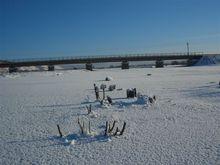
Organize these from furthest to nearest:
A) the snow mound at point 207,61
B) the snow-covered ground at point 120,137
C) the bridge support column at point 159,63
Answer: the bridge support column at point 159,63 < the snow mound at point 207,61 < the snow-covered ground at point 120,137

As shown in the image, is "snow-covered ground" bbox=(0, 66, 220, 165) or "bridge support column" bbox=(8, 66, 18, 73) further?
"bridge support column" bbox=(8, 66, 18, 73)

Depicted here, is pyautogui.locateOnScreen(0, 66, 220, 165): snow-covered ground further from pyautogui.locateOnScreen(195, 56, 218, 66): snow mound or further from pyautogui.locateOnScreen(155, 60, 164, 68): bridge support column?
pyautogui.locateOnScreen(155, 60, 164, 68): bridge support column

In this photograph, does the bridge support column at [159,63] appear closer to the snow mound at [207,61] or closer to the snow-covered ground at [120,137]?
the snow mound at [207,61]

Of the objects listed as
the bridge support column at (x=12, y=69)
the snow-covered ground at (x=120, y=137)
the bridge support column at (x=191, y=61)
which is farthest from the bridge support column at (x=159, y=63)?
the snow-covered ground at (x=120, y=137)

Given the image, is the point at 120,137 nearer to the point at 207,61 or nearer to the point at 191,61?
the point at 207,61

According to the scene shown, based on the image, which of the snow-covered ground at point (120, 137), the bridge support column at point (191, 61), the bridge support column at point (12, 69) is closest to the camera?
the snow-covered ground at point (120, 137)

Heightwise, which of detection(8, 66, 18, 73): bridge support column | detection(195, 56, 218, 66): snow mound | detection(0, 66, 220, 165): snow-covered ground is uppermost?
detection(195, 56, 218, 66): snow mound

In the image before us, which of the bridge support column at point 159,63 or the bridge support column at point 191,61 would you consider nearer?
the bridge support column at point 159,63

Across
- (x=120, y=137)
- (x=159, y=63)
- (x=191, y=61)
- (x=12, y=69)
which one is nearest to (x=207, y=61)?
(x=191, y=61)

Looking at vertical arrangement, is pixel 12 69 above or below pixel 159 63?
below

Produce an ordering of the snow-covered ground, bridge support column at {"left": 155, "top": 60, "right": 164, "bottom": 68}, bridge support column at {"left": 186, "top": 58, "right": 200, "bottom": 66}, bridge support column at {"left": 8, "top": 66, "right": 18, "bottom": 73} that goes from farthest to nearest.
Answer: bridge support column at {"left": 186, "top": 58, "right": 200, "bottom": 66} → bridge support column at {"left": 155, "top": 60, "right": 164, "bottom": 68} → bridge support column at {"left": 8, "top": 66, "right": 18, "bottom": 73} → the snow-covered ground

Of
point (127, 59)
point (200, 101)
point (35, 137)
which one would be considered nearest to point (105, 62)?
point (127, 59)

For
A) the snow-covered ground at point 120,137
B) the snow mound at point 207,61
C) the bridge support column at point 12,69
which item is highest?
the snow mound at point 207,61

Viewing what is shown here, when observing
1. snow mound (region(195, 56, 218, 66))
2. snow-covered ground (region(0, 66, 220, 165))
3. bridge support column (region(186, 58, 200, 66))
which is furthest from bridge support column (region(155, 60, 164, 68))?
snow-covered ground (region(0, 66, 220, 165))
